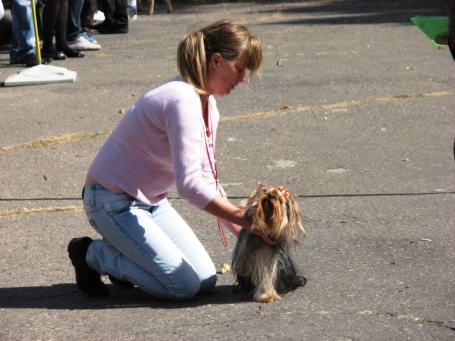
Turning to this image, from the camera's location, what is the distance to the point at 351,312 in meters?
4.60

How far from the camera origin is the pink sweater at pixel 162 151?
180 inches

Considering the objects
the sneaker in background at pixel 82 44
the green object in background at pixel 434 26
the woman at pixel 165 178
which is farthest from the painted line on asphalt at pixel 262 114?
the green object in background at pixel 434 26

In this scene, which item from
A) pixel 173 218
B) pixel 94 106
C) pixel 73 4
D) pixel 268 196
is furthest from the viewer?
pixel 73 4

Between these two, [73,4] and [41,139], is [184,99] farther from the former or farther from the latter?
[73,4]

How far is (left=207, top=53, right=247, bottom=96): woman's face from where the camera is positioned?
185 inches

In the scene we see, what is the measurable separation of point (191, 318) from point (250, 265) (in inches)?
15.1

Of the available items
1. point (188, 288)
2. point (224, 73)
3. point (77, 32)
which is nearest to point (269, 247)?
point (188, 288)

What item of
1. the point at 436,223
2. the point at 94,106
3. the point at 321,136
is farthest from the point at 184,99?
the point at 94,106

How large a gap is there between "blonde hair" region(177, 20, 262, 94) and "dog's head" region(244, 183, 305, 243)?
0.60 meters

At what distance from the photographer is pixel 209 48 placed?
4.73 metres

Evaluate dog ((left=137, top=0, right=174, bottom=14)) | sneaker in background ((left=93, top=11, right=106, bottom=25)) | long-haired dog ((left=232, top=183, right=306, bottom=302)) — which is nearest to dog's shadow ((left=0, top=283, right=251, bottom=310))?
long-haired dog ((left=232, top=183, right=306, bottom=302))

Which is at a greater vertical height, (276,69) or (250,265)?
(250,265)

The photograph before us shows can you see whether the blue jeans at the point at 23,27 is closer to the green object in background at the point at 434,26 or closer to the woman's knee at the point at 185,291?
the woman's knee at the point at 185,291

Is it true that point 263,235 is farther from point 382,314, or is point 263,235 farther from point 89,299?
point 89,299
